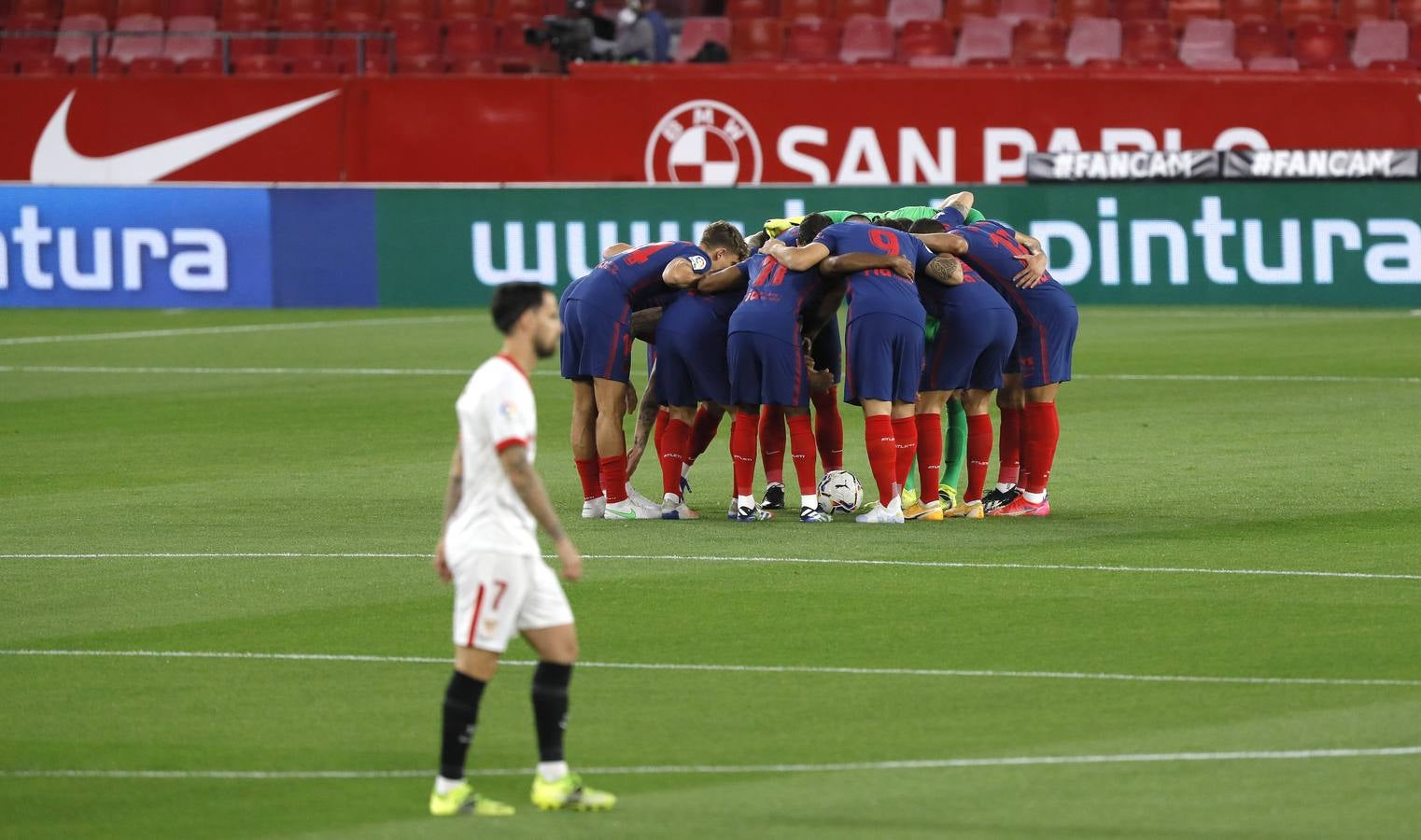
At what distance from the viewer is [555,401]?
20.6 metres

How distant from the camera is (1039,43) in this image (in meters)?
34.6

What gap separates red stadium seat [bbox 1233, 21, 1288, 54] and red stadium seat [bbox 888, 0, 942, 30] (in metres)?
4.59

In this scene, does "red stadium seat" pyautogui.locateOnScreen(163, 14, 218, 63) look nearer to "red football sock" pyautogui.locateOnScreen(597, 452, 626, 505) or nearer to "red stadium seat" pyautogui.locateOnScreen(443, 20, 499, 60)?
"red stadium seat" pyautogui.locateOnScreen(443, 20, 499, 60)

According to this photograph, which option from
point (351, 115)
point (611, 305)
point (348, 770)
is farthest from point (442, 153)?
point (348, 770)

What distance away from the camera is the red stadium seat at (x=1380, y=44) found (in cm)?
3381

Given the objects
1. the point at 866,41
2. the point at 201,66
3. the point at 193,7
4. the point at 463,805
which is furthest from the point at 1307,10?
the point at 463,805

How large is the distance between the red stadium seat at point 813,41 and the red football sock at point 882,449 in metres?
22.5

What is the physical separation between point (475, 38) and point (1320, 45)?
12.9 m

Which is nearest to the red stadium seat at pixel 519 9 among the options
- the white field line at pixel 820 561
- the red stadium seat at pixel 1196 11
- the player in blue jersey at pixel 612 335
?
the red stadium seat at pixel 1196 11

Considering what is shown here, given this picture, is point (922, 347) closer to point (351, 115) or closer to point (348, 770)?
point (348, 770)

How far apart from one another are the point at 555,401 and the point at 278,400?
2512 millimetres

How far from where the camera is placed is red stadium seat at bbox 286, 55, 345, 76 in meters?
34.9

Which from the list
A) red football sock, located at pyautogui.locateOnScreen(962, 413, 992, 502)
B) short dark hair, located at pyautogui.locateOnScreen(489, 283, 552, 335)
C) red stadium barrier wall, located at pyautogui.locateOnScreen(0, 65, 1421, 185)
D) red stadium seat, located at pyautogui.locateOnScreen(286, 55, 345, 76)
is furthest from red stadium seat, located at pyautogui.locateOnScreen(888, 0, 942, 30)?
short dark hair, located at pyautogui.locateOnScreen(489, 283, 552, 335)

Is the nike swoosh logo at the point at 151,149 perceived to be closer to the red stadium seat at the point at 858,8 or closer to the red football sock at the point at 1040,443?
the red stadium seat at the point at 858,8
